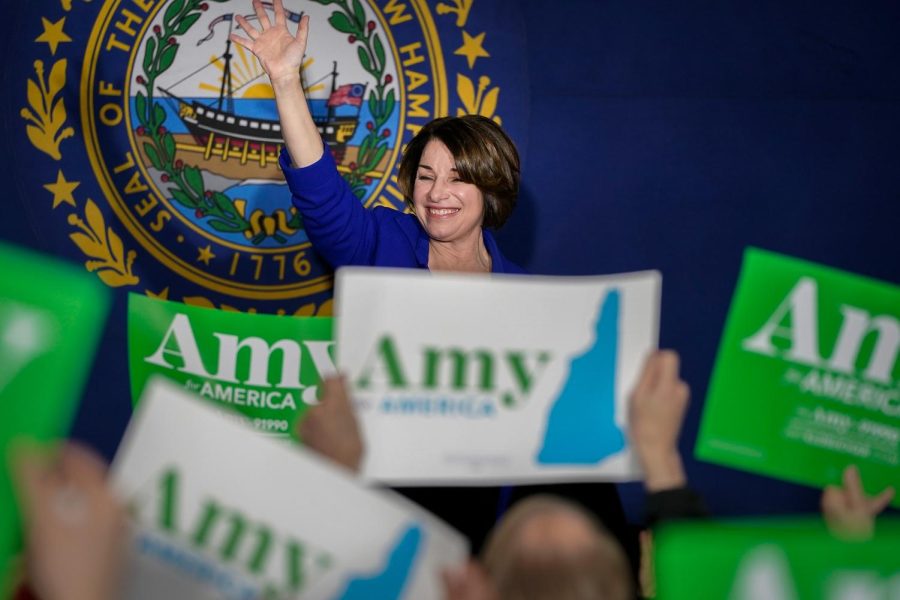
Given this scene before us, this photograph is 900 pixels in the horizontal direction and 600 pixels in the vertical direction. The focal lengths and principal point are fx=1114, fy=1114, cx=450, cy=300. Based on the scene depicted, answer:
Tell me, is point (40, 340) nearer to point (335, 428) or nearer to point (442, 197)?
point (335, 428)

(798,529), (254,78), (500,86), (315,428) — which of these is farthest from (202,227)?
(798,529)

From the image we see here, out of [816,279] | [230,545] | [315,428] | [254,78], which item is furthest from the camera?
[254,78]

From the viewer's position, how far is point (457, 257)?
8.02 ft

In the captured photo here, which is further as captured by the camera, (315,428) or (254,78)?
(254,78)

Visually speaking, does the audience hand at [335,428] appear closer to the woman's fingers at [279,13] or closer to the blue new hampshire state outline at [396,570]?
the blue new hampshire state outline at [396,570]

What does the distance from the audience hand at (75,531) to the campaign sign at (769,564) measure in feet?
1.81

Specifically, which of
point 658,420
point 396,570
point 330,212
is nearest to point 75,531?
point 396,570

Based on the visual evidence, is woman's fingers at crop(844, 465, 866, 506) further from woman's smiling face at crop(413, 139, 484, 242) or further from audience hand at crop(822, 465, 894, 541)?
woman's smiling face at crop(413, 139, 484, 242)

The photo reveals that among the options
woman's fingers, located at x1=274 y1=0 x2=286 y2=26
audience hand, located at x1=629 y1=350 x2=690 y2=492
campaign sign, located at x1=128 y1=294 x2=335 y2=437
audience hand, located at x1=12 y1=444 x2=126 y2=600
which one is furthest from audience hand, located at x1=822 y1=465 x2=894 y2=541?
woman's fingers, located at x1=274 y1=0 x2=286 y2=26

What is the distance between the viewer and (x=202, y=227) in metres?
2.91

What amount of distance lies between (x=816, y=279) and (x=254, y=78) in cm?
169

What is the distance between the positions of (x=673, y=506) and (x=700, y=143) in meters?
1.79

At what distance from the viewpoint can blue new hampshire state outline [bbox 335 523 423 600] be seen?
4.42ft

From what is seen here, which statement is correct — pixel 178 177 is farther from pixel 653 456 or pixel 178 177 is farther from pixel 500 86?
pixel 653 456
